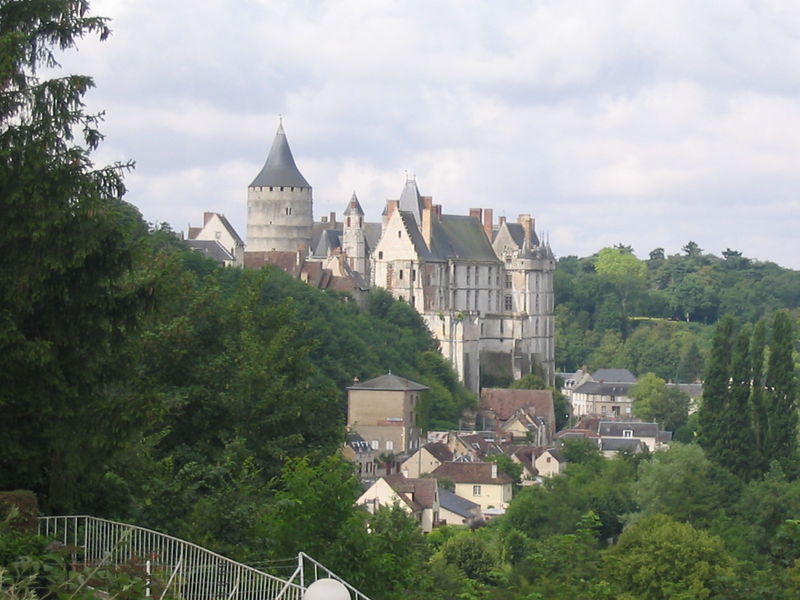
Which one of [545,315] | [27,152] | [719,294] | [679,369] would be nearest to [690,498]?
[27,152]

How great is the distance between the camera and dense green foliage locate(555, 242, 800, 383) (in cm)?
14075

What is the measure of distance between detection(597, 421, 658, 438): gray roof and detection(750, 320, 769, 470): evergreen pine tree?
106 ft

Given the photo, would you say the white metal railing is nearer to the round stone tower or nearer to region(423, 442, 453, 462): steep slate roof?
region(423, 442, 453, 462): steep slate roof

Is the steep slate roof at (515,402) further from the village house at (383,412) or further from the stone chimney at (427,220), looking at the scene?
the village house at (383,412)

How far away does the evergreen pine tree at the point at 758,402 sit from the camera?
178ft

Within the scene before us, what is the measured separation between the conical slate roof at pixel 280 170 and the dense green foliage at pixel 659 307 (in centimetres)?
3693

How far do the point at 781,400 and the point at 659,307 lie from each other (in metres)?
114

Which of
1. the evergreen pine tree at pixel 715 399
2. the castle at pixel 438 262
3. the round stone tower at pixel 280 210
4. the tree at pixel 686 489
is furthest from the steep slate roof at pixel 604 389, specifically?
the tree at pixel 686 489

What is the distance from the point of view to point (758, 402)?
55094 mm

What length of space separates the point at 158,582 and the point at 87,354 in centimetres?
402

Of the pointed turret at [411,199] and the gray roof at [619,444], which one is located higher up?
the pointed turret at [411,199]

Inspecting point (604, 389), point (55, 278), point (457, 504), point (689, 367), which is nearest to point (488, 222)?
point (604, 389)

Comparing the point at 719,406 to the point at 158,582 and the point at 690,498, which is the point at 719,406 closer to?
the point at 690,498

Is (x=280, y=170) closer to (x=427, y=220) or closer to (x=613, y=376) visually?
(x=427, y=220)
